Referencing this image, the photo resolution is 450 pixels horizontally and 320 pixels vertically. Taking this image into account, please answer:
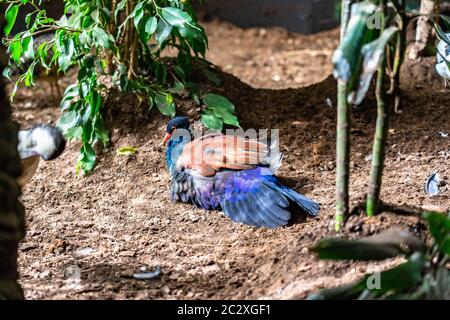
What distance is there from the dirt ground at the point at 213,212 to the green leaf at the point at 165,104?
124mm

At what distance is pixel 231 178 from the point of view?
388 centimetres

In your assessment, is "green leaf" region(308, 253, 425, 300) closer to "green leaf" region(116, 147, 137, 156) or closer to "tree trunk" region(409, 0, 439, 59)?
"green leaf" region(116, 147, 137, 156)

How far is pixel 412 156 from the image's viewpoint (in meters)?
4.24

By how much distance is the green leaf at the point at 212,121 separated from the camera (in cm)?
434

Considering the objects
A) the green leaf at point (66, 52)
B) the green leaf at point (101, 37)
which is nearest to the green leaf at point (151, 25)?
the green leaf at point (101, 37)

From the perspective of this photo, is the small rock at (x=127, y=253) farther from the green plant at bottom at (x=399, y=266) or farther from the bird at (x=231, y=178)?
the green plant at bottom at (x=399, y=266)

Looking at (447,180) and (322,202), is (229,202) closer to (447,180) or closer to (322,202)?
(322,202)

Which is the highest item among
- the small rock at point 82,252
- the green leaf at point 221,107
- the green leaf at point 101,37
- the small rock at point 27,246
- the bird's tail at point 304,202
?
the green leaf at point 101,37

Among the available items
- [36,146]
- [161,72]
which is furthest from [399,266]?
[161,72]

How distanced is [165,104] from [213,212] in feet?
2.62

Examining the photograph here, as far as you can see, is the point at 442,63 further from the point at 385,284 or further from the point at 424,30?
the point at 385,284

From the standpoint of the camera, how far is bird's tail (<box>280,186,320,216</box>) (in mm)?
3641
